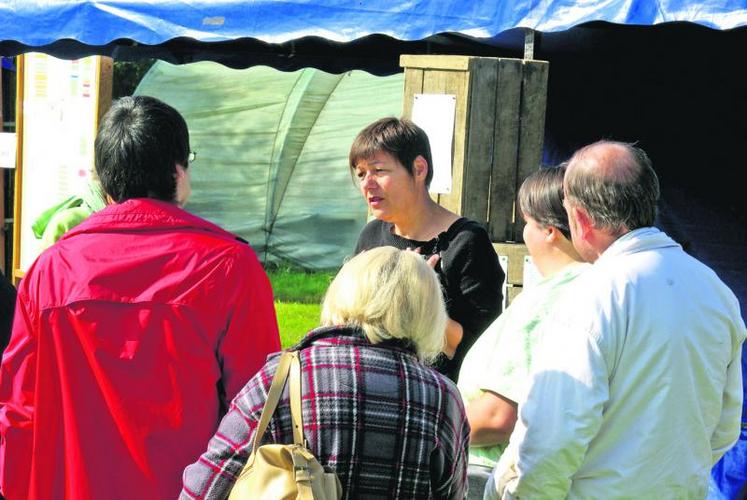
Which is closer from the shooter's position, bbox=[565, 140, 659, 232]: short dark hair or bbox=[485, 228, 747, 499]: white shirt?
bbox=[485, 228, 747, 499]: white shirt

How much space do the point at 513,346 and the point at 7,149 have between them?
432 centimetres

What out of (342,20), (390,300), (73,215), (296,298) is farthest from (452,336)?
(296,298)

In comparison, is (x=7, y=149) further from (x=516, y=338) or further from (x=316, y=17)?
(x=516, y=338)

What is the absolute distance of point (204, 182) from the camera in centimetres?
1178

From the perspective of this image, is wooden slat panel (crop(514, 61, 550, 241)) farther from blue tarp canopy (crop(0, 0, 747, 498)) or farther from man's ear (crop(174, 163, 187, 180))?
man's ear (crop(174, 163, 187, 180))

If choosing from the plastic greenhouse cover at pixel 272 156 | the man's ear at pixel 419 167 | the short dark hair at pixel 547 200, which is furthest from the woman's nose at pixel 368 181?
the plastic greenhouse cover at pixel 272 156

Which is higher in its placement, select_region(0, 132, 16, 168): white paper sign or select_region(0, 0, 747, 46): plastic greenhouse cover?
select_region(0, 0, 747, 46): plastic greenhouse cover

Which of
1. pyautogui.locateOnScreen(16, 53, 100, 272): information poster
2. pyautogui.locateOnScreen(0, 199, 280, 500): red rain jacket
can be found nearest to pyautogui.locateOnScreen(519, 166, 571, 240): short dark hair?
pyautogui.locateOnScreen(0, 199, 280, 500): red rain jacket

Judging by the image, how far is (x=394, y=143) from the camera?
10.9 ft

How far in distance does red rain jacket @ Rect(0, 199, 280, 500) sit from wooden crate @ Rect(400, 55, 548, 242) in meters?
1.94

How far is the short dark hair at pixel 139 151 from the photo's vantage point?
A: 233 cm

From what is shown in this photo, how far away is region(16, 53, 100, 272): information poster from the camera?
526 centimetres

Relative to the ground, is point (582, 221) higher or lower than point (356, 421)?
higher

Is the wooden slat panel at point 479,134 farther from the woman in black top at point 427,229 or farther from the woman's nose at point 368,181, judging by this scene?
the woman's nose at point 368,181
